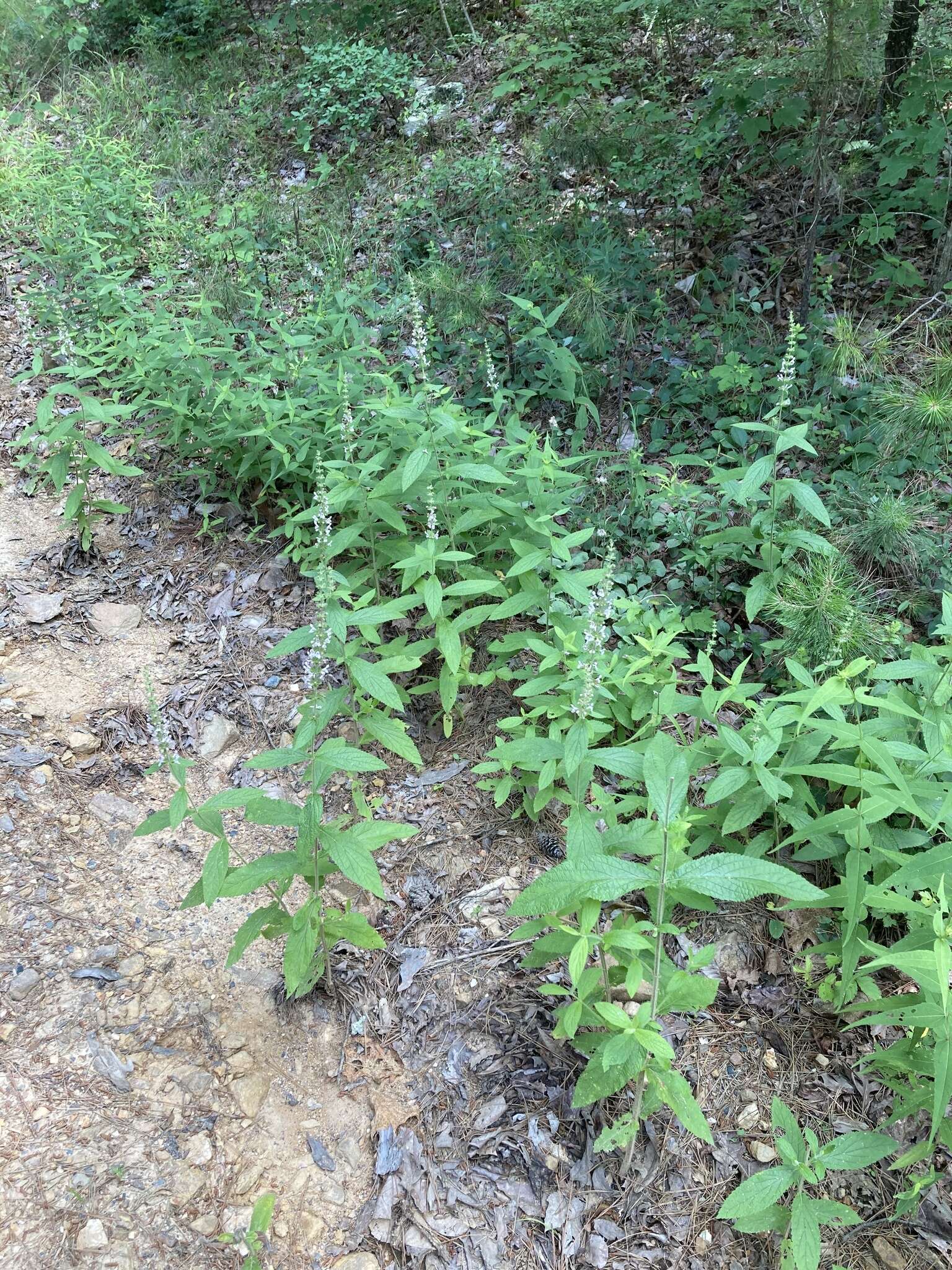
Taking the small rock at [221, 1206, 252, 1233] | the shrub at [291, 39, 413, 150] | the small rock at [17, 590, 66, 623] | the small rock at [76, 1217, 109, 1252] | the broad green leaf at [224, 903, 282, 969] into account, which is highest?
the shrub at [291, 39, 413, 150]

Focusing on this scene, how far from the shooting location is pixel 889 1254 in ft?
6.79

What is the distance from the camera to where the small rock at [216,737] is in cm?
346

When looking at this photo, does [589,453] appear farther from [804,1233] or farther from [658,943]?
[804,1233]

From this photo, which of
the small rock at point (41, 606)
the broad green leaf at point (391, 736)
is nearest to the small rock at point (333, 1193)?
the broad green leaf at point (391, 736)

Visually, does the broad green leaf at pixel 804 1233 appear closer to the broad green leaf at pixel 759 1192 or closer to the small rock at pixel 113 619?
the broad green leaf at pixel 759 1192

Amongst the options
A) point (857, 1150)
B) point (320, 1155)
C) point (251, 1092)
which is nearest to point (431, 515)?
point (251, 1092)

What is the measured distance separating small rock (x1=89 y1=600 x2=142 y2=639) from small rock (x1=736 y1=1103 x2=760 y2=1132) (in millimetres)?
3261

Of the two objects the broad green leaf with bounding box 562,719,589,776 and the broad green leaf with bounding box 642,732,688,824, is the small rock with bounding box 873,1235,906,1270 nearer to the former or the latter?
the broad green leaf with bounding box 642,732,688,824

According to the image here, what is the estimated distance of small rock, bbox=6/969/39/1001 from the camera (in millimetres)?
2516

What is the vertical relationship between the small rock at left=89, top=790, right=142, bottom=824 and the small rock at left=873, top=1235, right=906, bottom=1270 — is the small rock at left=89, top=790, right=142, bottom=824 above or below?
above

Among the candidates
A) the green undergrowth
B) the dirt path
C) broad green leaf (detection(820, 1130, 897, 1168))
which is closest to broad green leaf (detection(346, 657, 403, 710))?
the green undergrowth

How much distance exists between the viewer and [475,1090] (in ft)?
7.80

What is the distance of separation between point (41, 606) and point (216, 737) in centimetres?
135

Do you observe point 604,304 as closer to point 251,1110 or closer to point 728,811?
point 728,811
